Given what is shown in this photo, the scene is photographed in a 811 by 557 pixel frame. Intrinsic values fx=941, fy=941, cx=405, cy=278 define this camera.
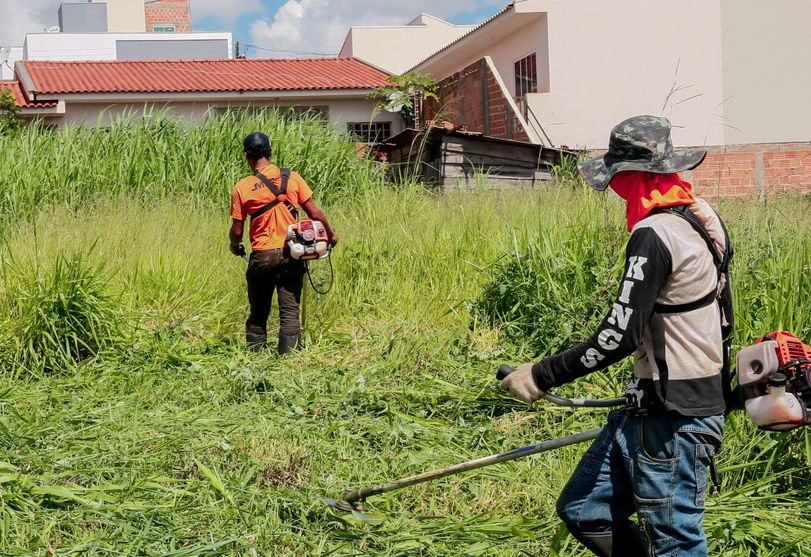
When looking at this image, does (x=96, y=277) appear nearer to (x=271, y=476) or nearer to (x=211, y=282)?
(x=211, y=282)

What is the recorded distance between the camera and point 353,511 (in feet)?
13.3

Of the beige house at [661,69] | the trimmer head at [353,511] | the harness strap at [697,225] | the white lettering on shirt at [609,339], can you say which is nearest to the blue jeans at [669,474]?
the white lettering on shirt at [609,339]

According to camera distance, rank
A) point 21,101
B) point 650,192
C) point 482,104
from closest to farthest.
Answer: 1. point 650,192
2. point 482,104
3. point 21,101

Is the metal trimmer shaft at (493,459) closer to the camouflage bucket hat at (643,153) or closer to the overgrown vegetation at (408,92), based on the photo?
the camouflage bucket hat at (643,153)

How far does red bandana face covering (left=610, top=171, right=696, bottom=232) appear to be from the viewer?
2.96 meters

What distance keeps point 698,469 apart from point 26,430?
12.2 feet

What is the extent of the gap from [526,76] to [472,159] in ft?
25.8

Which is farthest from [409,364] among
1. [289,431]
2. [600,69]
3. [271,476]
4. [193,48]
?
Result: [193,48]

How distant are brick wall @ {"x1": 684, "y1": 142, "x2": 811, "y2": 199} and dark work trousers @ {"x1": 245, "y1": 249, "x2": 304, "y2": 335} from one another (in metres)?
10.1

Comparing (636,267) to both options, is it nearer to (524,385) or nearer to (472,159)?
(524,385)

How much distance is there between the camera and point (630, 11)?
747 inches

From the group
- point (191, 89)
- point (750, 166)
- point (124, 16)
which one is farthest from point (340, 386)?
point (124, 16)

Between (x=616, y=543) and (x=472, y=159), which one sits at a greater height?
(x=472, y=159)

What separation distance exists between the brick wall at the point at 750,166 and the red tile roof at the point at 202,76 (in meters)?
10.7
